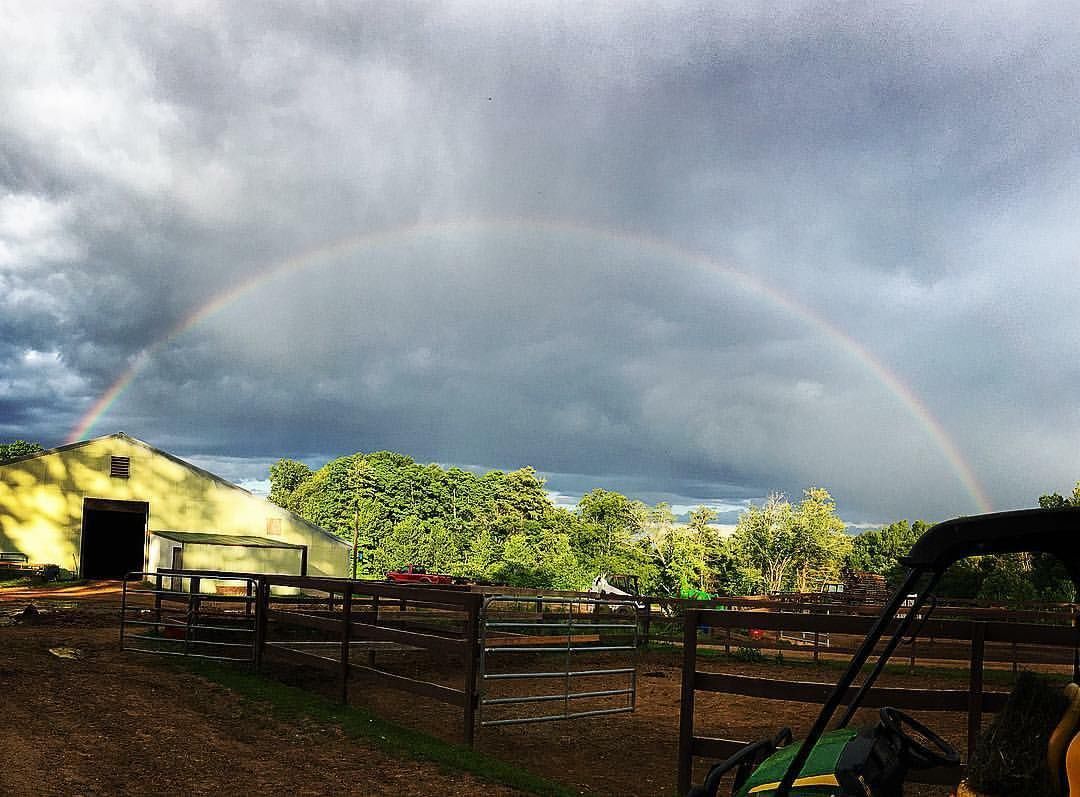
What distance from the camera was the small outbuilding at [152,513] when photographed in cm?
3247

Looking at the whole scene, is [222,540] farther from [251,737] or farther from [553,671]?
[251,737]

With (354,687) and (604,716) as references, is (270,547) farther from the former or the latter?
(604,716)

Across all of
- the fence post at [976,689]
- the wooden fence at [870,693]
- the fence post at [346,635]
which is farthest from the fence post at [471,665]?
the fence post at [976,689]

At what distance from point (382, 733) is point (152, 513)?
1171 inches

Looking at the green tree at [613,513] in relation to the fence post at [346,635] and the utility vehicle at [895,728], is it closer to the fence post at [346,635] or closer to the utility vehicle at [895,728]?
the fence post at [346,635]

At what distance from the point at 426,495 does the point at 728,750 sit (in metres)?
66.3

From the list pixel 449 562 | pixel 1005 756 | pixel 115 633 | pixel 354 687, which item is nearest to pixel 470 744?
pixel 354 687

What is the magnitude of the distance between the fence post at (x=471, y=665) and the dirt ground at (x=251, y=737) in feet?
1.22

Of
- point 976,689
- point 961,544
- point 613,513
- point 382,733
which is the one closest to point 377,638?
point 382,733

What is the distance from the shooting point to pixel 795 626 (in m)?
6.49

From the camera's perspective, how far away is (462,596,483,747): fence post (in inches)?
330

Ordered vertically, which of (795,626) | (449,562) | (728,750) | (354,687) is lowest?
(449,562)

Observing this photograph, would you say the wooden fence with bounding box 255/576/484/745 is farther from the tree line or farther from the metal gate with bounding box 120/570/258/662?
the tree line

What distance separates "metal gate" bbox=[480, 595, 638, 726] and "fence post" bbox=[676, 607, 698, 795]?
83.7 inches
